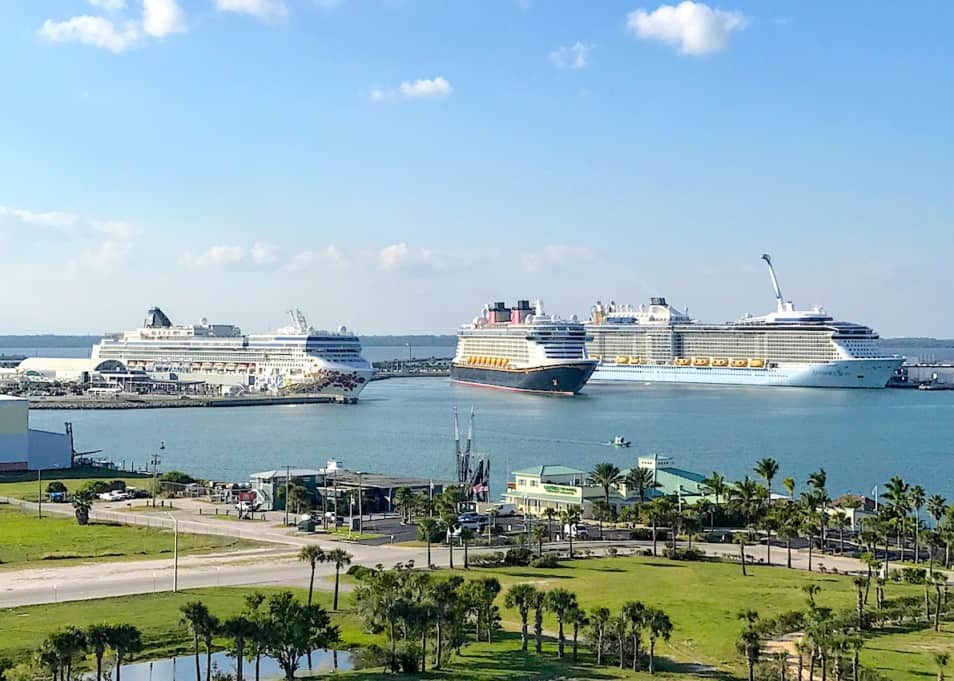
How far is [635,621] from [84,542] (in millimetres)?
20346

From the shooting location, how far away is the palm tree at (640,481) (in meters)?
43.5

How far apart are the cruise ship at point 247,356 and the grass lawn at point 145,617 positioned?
80.0 meters

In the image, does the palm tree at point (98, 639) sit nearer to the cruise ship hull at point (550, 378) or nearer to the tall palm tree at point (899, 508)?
the tall palm tree at point (899, 508)

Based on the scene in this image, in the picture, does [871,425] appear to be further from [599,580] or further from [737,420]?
[599,580]

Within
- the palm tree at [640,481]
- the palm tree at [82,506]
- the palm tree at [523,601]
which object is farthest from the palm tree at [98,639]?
the palm tree at [640,481]

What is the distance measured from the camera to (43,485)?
50906mm

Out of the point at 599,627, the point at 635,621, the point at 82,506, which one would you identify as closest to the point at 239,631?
the point at 599,627

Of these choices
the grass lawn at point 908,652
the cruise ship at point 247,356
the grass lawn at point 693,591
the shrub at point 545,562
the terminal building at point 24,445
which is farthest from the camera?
the cruise ship at point 247,356

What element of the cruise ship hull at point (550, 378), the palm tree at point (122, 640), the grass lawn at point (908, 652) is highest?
the cruise ship hull at point (550, 378)

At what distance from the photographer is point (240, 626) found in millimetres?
20188

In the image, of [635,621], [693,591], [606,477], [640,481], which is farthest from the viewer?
[640,481]

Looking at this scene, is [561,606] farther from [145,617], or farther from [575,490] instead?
[575,490]

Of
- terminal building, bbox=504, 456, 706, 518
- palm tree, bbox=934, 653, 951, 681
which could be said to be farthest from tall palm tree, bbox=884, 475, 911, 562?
palm tree, bbox=934, 653, 951, 681

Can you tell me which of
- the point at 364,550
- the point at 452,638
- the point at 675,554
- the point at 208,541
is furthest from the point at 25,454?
the point at 452,638
